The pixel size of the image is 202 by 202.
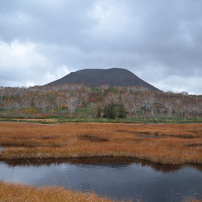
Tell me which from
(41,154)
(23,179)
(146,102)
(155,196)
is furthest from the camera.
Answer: (146,102)

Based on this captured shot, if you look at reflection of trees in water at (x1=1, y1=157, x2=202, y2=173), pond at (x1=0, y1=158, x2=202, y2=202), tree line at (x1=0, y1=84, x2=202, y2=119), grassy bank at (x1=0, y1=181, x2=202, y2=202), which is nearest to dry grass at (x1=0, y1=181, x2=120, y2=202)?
grassy bank at (x1=0, y1=181, x2=202, y2=202)

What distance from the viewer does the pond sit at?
11.7 m

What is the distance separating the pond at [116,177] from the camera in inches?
460

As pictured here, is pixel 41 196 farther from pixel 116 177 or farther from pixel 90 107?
pixel 90 107

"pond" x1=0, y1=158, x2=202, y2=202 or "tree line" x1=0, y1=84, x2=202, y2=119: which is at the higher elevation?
"tree line" x1=0, y1=84, x2=202, y2=119

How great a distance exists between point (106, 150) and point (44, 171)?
732 centimetres

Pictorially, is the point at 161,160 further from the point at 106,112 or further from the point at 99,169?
the point at 106,112

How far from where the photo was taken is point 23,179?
13.3 m

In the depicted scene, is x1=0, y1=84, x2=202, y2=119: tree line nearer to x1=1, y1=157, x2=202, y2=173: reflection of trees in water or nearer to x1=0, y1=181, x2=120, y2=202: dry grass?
x1=1, y1=157, x2=202, y2=173: reflection of trees in water

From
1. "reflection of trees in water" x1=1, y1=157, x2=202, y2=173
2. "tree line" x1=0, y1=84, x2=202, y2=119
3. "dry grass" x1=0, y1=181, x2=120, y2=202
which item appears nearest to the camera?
"dry grass" x1=0, y1=181, x2=120, y2=202

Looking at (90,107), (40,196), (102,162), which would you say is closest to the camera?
(40,196)

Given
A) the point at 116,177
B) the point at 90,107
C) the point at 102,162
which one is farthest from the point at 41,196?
the point at 90,107

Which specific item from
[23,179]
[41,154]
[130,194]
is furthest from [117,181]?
[41,154]

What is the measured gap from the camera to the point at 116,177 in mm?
14078
